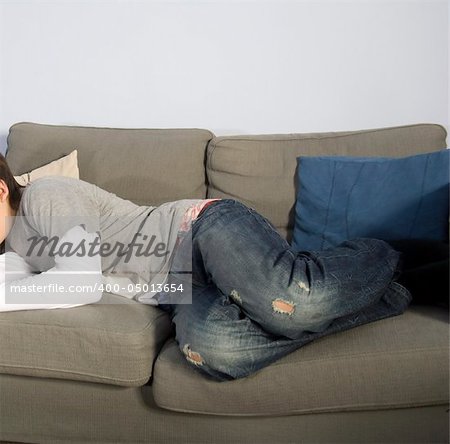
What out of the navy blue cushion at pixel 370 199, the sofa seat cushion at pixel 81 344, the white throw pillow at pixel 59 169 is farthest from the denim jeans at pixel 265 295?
the white throw pillow at pixel 59 169

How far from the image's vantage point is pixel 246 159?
6.49ft

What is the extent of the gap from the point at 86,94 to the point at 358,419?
1.71 metres

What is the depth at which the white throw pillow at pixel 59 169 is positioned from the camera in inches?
76.5

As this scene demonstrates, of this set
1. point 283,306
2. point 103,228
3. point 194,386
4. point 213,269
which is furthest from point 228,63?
point 194,386

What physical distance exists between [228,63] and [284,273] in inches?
48.6

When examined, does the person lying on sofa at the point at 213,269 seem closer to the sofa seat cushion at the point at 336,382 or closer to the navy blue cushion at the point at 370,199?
the sofa seat cushion at the point at 336,382

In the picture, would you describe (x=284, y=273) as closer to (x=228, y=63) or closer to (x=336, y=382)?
(x=336, y=382)

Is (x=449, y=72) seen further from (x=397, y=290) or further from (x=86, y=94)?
(x=86, y=94)

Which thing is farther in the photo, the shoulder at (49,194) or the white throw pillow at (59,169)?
the white throw pillow at (59,169)

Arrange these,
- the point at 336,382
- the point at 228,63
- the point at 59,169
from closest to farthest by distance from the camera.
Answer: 1. the point at 336,382
2. the point at 59,169
3. the point at 228,63

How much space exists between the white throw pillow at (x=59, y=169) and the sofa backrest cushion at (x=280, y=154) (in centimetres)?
45

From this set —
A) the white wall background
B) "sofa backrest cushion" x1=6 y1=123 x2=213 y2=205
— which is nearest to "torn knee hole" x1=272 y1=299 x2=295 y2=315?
"sofa backrest cushion" x1=6 y1=123 x2=213 y2=205

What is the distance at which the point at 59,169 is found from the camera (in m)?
1.96

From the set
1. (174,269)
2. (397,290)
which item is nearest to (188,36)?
(174,269)
